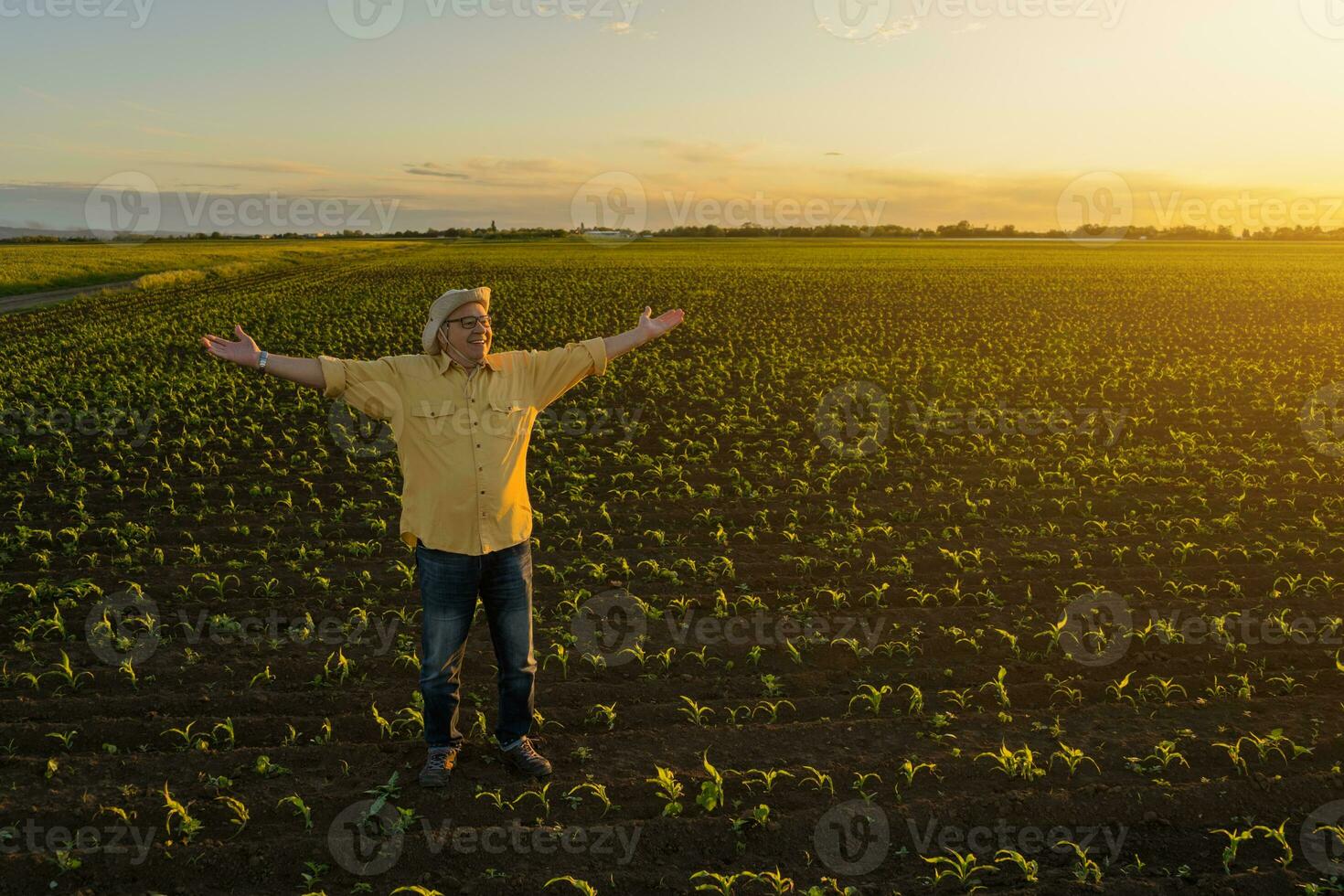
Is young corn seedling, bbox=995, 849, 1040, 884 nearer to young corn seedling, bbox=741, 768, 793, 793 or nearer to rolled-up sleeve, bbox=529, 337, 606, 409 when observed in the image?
young corn seedling, bbox=741, 768, 793, 793

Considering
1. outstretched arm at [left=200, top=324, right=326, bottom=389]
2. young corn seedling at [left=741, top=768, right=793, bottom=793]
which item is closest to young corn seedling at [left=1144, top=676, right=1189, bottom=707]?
young corn seedling at [left=741, top=768, right=793, bottom=793]

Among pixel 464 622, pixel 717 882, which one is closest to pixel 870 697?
pixel 717 882

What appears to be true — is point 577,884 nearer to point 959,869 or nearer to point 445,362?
point 959,869

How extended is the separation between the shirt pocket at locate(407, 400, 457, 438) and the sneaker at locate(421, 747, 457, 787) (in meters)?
1.90

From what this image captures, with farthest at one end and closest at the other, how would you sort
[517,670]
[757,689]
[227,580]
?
[227,580] → [757,689] → [517,670]

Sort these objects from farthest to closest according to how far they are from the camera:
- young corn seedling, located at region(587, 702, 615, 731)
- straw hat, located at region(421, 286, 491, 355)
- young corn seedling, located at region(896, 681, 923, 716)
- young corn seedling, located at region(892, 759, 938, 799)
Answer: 1. young corn seedling, located at region(896, 681, 923, 716)
2. young corn seedling, located at region(587, 702, 615, 731)
3. young corn seedling, located at region(892, 759, 938, 799)
4. straw hat, located at region(421, 286, 491, 355)

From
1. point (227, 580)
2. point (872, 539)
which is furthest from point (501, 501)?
point (872, 539)

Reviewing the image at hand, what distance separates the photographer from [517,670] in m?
5.03

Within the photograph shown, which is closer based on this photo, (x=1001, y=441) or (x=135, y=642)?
(x=135, y=642)

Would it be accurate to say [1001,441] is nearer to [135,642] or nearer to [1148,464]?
[1148,464]

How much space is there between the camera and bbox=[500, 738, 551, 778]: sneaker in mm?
5125

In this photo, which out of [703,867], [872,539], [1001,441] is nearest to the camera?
[703,867]

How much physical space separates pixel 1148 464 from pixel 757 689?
8.34 m

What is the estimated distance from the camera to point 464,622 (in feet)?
15.9
